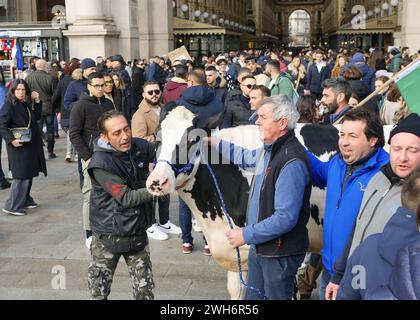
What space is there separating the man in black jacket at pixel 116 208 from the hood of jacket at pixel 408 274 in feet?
7.18

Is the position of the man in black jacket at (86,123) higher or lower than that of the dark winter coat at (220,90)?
lower

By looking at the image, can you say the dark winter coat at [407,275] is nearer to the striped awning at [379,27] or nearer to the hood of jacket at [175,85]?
the hood of jacket at [175,85]

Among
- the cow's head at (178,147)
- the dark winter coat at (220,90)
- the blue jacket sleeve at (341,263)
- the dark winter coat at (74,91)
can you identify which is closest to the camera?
the blue jacket sleeve at (341,263)

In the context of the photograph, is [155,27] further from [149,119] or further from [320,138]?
[320,138]

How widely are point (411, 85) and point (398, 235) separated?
208 cm

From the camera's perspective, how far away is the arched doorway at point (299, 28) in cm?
13862

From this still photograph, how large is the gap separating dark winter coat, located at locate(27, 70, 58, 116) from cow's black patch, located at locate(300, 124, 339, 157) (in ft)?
32.3

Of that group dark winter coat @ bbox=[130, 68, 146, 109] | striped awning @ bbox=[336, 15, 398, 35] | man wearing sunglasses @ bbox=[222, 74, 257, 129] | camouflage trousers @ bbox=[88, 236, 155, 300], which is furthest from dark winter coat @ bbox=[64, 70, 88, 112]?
striped awning @ bbox=[336, 15, 398, 35]

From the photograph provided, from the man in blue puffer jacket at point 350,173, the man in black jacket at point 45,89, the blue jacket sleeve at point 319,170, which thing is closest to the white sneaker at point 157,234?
the blue jacket sleeve at point 319,170

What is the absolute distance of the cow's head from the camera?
13.9 feet

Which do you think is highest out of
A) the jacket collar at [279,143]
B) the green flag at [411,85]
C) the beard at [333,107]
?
the green flag at [411,85]

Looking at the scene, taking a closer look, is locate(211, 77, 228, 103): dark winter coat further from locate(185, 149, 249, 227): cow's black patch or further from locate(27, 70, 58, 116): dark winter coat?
locate(27, 70, 58, 116): dark winter coat

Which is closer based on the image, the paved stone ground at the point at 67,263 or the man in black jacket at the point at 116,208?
the man in black jacket at the point at 116,208

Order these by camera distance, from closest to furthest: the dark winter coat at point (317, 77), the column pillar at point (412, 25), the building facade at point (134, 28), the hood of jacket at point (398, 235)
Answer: the hood of jacket at point (398, 235), the dark winter coat at point (317, 77), the building facade at point (134, 28), the column pillar at point (412, 25)
